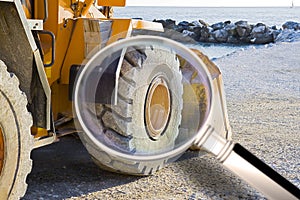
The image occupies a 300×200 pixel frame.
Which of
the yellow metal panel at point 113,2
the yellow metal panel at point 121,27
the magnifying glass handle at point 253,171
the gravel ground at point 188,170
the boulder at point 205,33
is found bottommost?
the boulder at point 205,33

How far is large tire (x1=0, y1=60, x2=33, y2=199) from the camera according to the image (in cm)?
300

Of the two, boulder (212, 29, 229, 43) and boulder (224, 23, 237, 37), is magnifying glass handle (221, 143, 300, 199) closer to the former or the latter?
boulder (212, 29, 229, 43)

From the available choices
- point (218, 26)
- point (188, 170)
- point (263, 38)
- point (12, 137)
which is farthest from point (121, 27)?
point (218, 26)

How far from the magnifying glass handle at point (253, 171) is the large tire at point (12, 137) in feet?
6.33

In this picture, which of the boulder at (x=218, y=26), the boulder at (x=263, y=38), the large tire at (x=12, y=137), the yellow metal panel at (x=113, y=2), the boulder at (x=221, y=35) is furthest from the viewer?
the boulder at (x=218, y=26)

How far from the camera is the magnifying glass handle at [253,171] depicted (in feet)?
4.17

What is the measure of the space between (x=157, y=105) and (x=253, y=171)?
10.1ft

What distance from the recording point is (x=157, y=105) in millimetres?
4363

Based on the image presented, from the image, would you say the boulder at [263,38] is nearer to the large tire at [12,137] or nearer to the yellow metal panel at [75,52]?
the yellow metal panel at [75,52]

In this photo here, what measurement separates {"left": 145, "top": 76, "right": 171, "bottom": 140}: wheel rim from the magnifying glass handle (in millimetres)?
2622

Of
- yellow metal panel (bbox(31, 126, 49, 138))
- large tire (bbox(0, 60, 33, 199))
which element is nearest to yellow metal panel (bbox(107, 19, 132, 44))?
yellow metal panel (bbox(31, 126, 49, 138))

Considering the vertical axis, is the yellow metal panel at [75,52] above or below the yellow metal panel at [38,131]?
above

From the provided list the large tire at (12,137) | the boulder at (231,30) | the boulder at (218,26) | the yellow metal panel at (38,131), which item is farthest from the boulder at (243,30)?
the large tire at (12,137)

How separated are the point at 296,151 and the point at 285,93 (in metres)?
4.06
